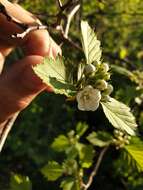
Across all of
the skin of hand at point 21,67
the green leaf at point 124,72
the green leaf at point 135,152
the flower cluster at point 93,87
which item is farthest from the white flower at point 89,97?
the green leaf at point 124,72

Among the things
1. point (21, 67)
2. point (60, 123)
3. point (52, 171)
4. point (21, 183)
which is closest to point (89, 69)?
point (21, 67)

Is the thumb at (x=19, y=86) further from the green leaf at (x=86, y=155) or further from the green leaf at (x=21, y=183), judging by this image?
the green leaf at (x=86, y=155)

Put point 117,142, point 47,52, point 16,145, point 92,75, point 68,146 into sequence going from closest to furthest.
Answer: point 92,75 → point 47,52 → point 117,142 → point 68,146 → point 16,145

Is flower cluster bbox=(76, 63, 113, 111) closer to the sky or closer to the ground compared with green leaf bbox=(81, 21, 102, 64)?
closer to the ground

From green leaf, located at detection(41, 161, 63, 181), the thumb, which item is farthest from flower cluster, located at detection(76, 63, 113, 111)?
green leaf, located at detection(41, 161, 63, 181)

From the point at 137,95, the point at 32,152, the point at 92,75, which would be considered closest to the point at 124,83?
the point at 137,95

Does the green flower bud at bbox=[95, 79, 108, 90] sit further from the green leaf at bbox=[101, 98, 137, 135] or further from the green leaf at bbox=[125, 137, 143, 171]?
the green leaf at bbox=[125, 137, 143, 171]

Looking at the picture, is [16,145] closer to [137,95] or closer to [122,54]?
[122,54]

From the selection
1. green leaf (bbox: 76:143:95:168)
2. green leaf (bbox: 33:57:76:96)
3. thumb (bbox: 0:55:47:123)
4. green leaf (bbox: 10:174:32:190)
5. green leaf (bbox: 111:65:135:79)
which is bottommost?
green leaf (bbox: 76:143:95:168)
